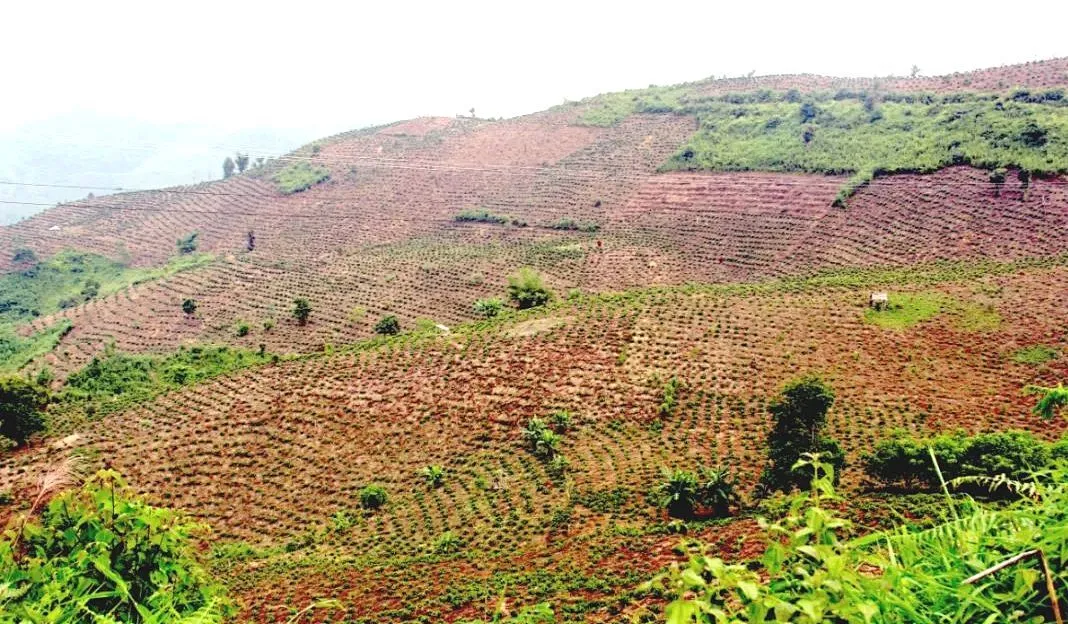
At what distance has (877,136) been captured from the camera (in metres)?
51.4

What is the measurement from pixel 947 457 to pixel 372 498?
641 inches

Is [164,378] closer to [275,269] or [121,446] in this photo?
[121,446]

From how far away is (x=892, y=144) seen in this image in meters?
49.0

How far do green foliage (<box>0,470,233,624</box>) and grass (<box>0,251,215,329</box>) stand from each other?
188ft

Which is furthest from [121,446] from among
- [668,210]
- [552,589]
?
[668,210]

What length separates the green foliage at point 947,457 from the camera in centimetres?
1402

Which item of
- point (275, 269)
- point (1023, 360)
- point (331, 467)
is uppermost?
point (275, 269)

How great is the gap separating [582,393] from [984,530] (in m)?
24.0

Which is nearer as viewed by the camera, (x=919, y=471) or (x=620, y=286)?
(x=919, y=471)

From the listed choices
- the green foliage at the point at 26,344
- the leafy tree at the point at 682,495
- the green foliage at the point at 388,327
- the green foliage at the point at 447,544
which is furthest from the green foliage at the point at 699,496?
the green foliage at the point at 26,344

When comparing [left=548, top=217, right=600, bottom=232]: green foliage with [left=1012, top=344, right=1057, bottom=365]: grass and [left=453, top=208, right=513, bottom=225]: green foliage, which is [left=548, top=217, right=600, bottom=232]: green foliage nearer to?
[left=453, top=208, right=513, bottom=225]: green foliage

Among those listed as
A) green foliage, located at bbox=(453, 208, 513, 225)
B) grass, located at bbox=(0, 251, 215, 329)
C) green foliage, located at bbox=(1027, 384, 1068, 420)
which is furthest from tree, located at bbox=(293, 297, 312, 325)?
green foliage, located at bbox=(1027, 384, 1068, 420)

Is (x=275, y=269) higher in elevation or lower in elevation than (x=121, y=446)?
higher

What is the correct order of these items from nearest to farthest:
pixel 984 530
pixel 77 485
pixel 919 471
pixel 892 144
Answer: pixel 984 530
pixel 77 485
pixel 919 471
pixel 892 144
